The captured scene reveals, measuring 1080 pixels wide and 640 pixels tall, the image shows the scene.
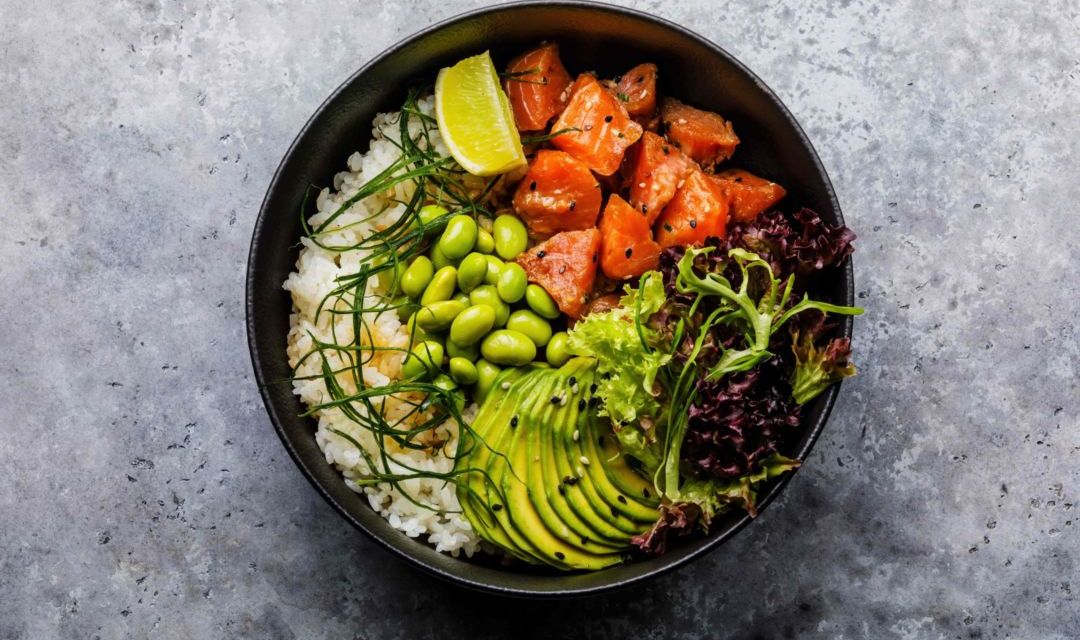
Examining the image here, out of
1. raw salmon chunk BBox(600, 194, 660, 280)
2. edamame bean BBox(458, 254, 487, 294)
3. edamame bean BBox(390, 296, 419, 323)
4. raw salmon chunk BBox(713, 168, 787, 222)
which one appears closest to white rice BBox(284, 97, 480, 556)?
edamame bean BBox(390, 296, 419, 323)

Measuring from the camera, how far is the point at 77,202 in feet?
10.3

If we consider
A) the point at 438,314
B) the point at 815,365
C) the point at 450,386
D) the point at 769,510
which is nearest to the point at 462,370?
the point at 450,386

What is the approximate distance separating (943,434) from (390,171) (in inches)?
78.7

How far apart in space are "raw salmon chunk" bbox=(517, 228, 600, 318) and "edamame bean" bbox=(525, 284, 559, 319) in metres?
0.01

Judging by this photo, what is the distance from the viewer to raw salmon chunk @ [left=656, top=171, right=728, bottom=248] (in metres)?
2.73

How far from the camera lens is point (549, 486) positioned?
2648mm

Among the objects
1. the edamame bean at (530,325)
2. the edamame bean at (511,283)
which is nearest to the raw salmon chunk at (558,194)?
the edamame bean at (511,283)

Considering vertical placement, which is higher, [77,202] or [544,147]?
[77,202]

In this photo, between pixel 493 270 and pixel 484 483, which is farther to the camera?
pixel 493 270

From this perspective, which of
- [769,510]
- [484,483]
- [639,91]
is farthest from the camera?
[769,510]

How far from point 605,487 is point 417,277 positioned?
82cm

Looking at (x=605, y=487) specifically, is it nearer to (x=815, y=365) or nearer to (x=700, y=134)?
(x=815, y=365)

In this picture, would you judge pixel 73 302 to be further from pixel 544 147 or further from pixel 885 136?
pixel 885 136

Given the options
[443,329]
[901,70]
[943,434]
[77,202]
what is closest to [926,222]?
[901,70]
